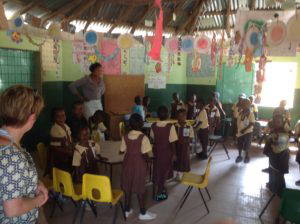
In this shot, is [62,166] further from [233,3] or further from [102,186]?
[233,3]

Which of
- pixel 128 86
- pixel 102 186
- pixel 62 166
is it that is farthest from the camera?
pixel 128 86

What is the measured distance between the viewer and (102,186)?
9.81 feet

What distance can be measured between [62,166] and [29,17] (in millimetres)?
2880

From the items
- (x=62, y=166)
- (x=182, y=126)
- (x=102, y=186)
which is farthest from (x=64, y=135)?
(x=182, y=126)

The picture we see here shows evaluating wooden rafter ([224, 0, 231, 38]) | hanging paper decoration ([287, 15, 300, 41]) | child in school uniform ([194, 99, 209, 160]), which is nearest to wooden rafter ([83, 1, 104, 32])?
child in school uniform ([194, 99, 209, 160])

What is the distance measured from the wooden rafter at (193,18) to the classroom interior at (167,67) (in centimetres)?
3

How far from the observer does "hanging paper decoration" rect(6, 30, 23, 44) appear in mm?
4859

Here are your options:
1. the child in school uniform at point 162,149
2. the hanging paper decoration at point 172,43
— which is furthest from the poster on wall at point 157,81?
the child in school uniform at point 162,149

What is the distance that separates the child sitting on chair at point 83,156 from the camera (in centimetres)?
339

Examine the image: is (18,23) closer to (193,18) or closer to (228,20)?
(193,18)

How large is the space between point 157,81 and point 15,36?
168 inches

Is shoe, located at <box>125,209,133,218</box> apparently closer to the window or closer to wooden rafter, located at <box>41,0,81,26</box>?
wooden rafter, located at <box>41,0,81,26</box>

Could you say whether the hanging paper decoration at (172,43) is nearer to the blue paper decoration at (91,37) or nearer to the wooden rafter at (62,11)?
the blue paper decoration at (91,37)

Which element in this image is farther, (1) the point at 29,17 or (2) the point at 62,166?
(1) the point at 29,17
